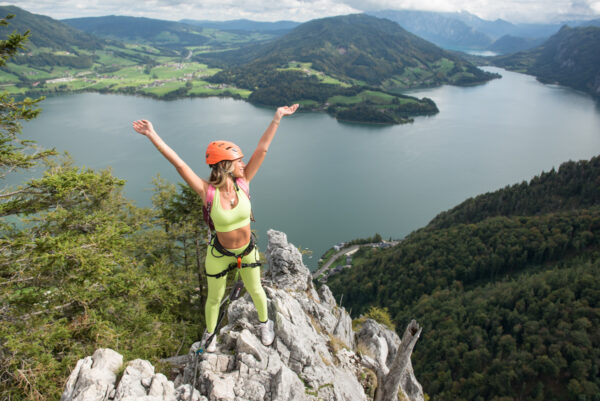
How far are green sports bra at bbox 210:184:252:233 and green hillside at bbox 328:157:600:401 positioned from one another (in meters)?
36.8

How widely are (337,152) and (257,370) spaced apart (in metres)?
90.2

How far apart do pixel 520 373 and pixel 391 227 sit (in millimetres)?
32863

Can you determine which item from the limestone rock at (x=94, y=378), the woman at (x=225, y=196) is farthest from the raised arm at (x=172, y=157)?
the limestone rock at (x=94, y=378)

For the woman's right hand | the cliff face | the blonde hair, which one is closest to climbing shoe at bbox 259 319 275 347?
the cliff face

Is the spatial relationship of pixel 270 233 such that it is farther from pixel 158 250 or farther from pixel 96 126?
pixel 96 126

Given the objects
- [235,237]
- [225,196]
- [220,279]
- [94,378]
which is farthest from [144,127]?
[94,378]

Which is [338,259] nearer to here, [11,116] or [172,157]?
[11,116]

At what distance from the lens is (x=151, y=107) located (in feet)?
436

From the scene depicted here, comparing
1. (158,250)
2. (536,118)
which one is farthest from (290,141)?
(536,118)

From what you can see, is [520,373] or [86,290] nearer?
[86,290]

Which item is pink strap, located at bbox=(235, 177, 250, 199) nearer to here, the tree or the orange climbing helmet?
the orange climbing helmet

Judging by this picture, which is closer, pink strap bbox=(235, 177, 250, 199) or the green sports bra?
the green sports bra

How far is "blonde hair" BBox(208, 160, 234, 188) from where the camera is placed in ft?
12.6

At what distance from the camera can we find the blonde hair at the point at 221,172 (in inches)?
151
